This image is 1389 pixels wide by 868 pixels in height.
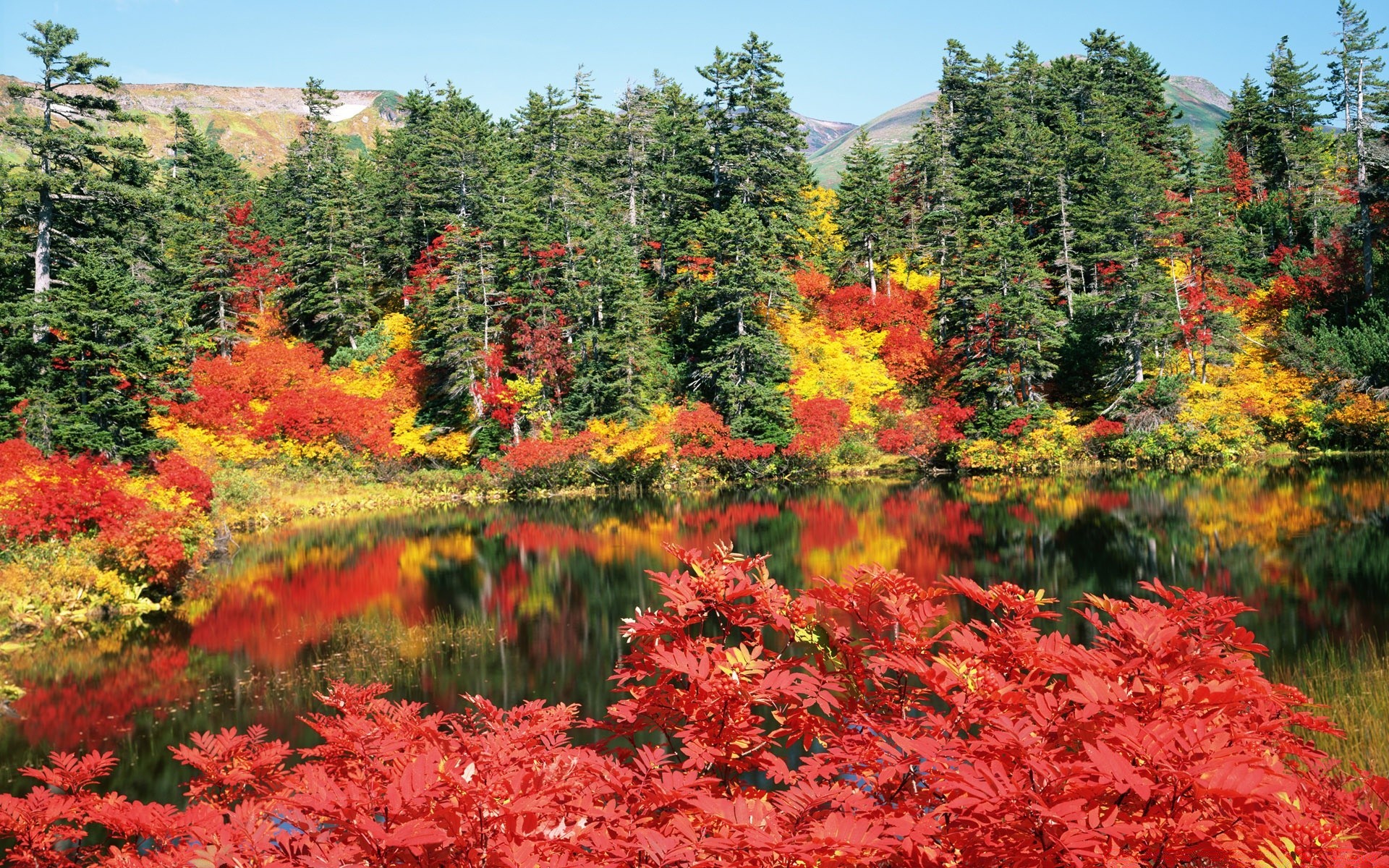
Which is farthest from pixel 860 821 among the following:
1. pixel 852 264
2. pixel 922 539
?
pixel 852 264

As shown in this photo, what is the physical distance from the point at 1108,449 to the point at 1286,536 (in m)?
15.8

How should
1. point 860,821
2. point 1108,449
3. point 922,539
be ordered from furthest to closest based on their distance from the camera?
point 1108,449 → point 922,539 → point 860,821

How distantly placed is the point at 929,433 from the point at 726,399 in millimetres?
8318

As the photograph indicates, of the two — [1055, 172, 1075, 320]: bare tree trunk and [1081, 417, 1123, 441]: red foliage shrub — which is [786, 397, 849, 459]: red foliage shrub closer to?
[1081, 417, 1123, 441]: red foliage shrub

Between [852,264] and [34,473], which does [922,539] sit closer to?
[34,473]

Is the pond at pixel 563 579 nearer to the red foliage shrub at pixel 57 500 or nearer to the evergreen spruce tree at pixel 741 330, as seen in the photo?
the red foliage shrub at pixel 57 500

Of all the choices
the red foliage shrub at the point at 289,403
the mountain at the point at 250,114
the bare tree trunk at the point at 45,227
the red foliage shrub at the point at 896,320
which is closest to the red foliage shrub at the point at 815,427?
the red foliage shrub at the point at 896,320

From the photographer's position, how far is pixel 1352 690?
27.1 ft

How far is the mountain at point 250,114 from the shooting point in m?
142

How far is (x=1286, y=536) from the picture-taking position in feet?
53.3

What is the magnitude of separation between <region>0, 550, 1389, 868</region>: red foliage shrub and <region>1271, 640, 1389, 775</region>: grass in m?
4.48

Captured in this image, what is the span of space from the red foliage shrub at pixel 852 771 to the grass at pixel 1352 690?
4.48 m

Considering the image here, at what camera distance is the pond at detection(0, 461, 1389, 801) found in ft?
35.6

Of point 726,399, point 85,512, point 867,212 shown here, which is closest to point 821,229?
point 867,212
